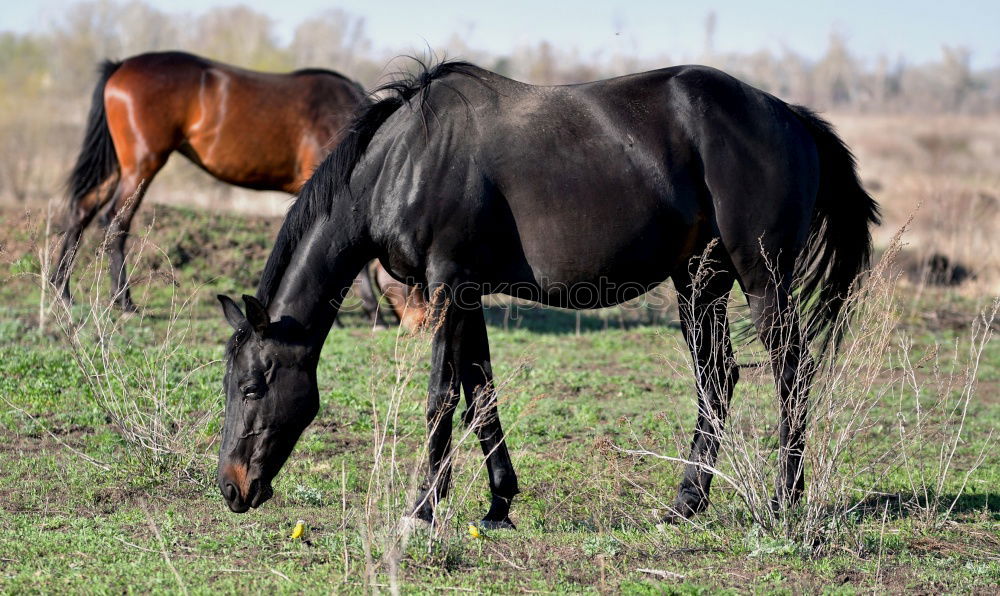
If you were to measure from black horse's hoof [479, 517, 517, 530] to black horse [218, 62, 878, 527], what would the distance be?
2 cm

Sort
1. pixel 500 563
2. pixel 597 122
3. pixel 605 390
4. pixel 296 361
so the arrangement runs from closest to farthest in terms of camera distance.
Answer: pixel 500 563 → pixel 296 361 → pixel 597 122 → pixel 605 390

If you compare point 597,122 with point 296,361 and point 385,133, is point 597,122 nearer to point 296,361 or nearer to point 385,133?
point 385,133

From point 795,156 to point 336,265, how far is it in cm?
226

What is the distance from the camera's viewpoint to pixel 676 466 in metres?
5.60

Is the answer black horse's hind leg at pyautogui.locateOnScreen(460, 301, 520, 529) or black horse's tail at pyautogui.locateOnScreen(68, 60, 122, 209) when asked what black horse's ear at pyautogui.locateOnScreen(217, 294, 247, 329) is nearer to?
black horse's hind leg at pyautogui.locateOnScreen(460, 301, 520, 529)

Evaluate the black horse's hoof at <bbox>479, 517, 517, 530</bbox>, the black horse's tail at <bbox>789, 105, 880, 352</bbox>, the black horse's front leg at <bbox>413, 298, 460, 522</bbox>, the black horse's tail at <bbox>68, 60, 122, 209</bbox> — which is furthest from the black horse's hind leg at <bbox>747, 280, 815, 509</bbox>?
the black horse's tail at <bbox>68, 60, 122, 209</bbox>

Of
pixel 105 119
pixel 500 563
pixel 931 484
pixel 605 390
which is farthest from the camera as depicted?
pixel 105 119

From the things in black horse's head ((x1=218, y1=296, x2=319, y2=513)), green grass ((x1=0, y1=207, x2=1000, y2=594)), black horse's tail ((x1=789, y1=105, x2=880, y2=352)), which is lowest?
green grass ((x1=0, y1=207, x2=1000, y2=594))

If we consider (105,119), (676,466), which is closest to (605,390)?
(676,466)

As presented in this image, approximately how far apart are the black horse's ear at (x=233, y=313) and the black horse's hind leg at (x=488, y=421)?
99 cm

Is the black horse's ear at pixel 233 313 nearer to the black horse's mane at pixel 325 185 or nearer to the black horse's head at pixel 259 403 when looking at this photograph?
the black horse's head at pixel 259 403

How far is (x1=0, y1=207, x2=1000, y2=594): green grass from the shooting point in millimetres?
3762

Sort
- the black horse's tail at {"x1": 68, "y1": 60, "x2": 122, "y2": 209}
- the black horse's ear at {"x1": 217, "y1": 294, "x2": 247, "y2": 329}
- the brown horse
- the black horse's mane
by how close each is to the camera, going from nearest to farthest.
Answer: the black horse's ear at {"x1": 217, "y1": 294, "x2": 247, "y2": 329} < the black horse's mane < the brown horse < the black horse's tail at {"x1": 68, "y1": 60, "x2": 122, "y2": 209}

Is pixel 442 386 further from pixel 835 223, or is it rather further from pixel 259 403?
pixel 835 223
